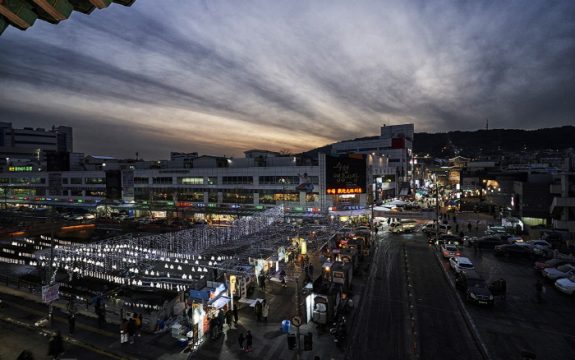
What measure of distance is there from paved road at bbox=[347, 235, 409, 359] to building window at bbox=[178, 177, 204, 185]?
142 ft

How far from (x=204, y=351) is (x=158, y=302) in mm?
10522

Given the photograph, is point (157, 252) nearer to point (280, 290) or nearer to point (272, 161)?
point (280, 290)

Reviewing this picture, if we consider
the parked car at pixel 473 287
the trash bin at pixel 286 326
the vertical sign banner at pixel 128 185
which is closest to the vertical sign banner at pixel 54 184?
the vertical sign banner at pixel 128 185

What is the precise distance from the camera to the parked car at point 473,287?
18.1 m

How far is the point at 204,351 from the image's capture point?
13836mm

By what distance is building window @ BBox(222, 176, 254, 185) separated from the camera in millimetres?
55156

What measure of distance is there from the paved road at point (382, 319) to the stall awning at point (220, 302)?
704 centimetres

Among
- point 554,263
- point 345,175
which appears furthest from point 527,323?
point 345,175

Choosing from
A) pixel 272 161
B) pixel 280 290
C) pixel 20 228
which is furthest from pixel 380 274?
pixel 20 228

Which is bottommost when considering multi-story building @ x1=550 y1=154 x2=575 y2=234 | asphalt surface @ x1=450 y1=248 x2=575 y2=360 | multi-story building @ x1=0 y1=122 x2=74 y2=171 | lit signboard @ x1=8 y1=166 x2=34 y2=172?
asphalt surface @ x1=450 y1=248 x2=575 y2=360

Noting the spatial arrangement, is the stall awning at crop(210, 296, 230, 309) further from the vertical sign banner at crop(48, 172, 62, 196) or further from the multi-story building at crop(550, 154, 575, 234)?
the vertical sign banner at crop(48, 172, 62, 196)

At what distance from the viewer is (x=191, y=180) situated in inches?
2422

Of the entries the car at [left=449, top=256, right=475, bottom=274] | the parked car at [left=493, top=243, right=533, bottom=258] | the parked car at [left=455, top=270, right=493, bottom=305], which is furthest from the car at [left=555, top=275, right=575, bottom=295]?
the parked car at [left=493, top=243, right=533, bottom=258]

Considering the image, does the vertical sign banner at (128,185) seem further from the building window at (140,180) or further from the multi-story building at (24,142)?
the multi-story building at (24,142)
